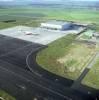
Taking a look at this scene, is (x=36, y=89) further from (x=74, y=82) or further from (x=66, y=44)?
(x=66, y=44)

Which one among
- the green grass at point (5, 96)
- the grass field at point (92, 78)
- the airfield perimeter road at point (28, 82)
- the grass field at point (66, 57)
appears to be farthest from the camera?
the grass field at point (66, 57)

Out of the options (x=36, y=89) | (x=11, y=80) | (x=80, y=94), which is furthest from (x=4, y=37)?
(x=80, y=94)

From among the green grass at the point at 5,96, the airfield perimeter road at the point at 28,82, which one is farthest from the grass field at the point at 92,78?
the green grass at the point at 5,96

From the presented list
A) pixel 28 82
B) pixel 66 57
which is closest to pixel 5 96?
pixel 28 82

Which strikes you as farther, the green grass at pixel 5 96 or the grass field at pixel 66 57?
the grass field at pixel 66 57

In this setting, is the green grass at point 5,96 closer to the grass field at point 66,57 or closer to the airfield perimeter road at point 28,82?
the airfield perimeter road at point 28,82

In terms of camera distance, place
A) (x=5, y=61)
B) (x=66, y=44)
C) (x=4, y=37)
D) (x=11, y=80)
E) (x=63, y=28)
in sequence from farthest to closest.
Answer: (x=63, y=28) < (x=4, y=37) < (x=66, y=44) < (x=5, y=61) < (x=11, y=80)

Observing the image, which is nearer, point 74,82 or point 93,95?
point 93,95

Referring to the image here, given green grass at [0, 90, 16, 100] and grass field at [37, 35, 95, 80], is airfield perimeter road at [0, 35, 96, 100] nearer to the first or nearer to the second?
green grass at [0, 90, 16, 100]
